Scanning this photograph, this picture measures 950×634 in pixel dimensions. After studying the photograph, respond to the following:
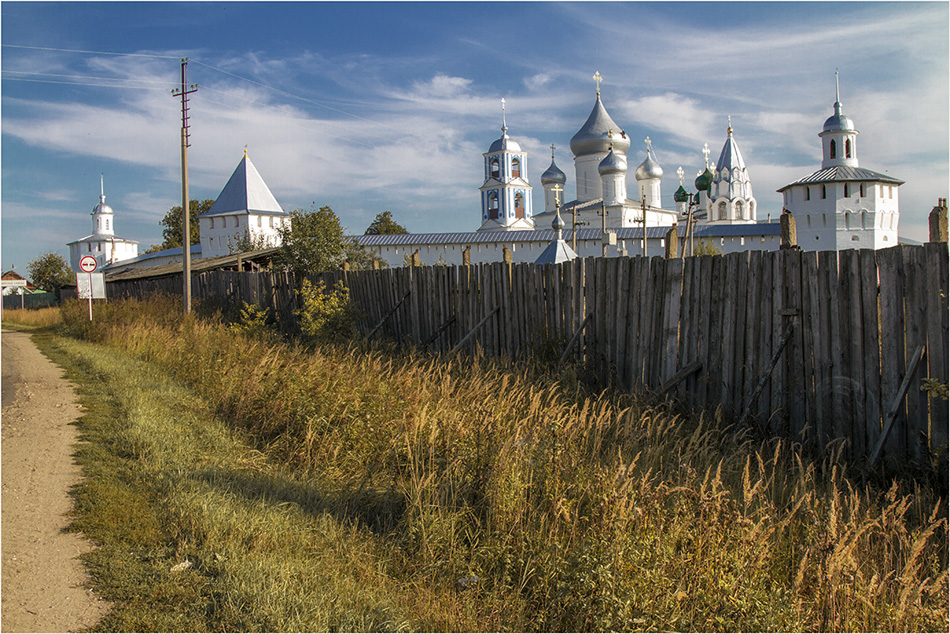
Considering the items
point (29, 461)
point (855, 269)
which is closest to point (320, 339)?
point (29, 461)

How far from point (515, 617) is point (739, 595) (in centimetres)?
93

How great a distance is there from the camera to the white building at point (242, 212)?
49281 mm

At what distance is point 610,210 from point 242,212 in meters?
31.7

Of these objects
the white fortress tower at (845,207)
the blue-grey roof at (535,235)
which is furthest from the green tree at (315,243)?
the white fortress tower at (845,207)

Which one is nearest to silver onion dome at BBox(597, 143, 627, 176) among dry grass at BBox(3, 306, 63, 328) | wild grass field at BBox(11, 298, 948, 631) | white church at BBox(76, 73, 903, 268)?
white church at BBox(76, 73, 903, 268)

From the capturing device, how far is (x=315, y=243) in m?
22.5

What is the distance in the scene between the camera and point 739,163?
68.8 m

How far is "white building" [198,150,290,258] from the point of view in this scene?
49281mm

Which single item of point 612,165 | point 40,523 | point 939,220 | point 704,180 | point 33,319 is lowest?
point 40,523

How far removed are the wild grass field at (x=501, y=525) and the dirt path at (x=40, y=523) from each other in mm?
191

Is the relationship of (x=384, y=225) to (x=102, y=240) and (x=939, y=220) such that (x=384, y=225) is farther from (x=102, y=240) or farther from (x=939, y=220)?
(x=939, y=220)

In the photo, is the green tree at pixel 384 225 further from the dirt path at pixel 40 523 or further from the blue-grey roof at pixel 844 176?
the dirt path at pixel 40 523

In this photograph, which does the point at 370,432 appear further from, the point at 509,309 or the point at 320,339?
the point at 320,339

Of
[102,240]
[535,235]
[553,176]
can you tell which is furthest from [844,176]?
[102,240]
